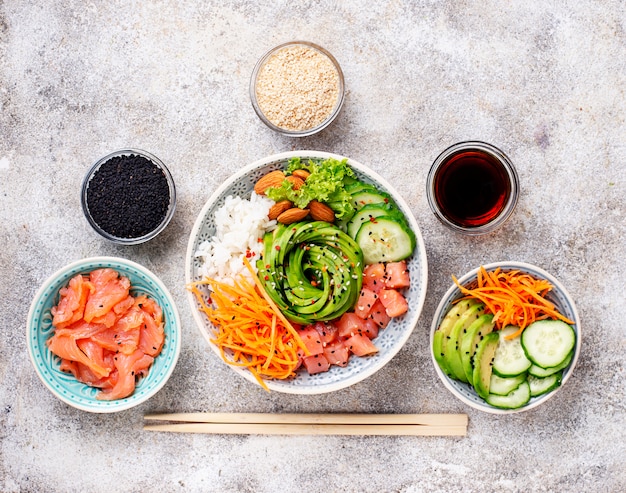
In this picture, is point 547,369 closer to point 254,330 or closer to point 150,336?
point 254,330

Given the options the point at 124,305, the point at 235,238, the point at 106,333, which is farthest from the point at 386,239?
the point at 106,333

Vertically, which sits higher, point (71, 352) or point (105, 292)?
point (105, 292)

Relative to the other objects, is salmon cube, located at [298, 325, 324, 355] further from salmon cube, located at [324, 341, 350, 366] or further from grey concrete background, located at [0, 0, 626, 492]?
grey concrete background, located at [0, 0, 626, 492]

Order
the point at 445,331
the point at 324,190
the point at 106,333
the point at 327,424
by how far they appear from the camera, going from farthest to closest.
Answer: the point at 327,424, the point at 106,333, the point at 445,331, the point at 324,190

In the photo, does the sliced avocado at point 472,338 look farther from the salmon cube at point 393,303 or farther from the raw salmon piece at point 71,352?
the raw salmon piece at point 71,352

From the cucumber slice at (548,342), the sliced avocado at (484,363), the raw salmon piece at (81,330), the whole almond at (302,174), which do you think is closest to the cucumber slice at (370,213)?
the whole almond at (302,174)

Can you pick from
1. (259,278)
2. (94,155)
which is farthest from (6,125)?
(259,278)
